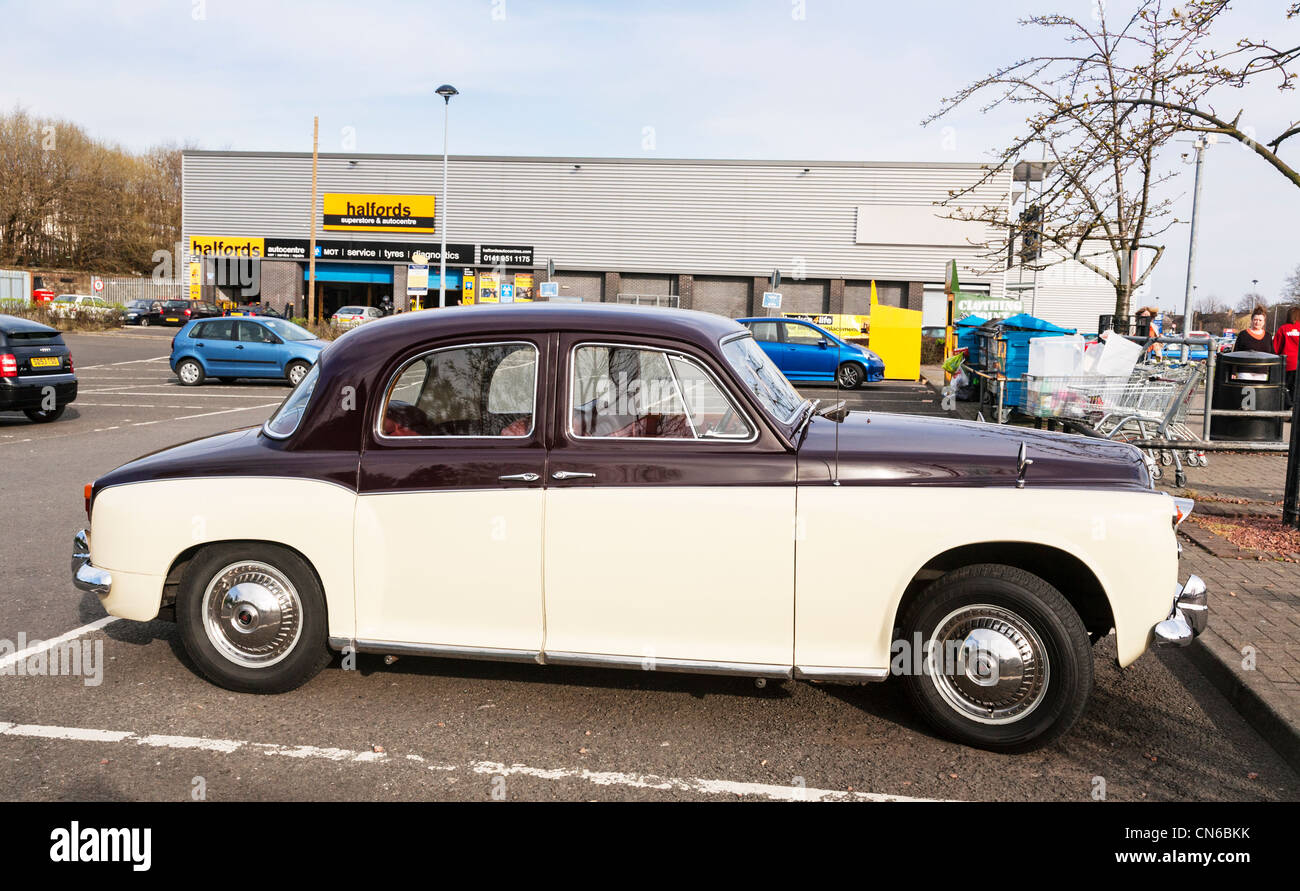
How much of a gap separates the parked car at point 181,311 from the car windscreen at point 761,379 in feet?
161

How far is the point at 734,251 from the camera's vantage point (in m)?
46.1

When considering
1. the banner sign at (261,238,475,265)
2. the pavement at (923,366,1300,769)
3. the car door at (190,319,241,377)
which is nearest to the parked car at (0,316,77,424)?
the car door at (190,319,241,377)

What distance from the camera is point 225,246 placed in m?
49.8

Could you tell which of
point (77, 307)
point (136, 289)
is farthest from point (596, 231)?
point (136, 289)

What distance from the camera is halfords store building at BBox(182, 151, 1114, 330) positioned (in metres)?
45.1

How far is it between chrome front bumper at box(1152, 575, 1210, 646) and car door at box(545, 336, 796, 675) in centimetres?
144

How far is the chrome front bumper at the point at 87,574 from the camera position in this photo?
458 cm

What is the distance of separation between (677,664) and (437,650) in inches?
40.4

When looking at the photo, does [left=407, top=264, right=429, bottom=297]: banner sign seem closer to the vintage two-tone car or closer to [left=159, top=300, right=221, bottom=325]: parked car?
[left=159, top=300, right=221, bottom=325]: parked car

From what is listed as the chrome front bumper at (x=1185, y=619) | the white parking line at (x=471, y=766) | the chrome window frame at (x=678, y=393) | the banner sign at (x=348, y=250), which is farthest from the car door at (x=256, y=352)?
the banner sign at (x=348, y=250)

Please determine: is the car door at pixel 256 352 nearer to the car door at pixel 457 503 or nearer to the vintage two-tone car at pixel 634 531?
the vintage two-tone car at pixel 634 531

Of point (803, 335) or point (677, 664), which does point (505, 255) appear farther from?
point (677, 664)
